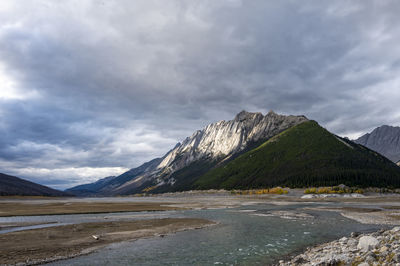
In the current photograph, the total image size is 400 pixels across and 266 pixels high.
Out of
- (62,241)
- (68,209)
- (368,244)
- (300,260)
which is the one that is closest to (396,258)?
(368,244)

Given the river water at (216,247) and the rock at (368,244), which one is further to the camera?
the river water at (216,247)

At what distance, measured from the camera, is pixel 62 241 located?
105 ft

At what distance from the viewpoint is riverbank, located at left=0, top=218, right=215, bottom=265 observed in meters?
25.0

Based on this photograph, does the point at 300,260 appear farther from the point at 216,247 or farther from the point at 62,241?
the point at 62,241

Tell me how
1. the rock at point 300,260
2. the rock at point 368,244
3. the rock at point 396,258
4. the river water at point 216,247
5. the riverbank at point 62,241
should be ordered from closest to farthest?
1. the rock at point 396,258
2. the rock at point 368,244
3. the rock at point 300,260
4. the river water at point 216,247
5. the riverbank at point 62,241

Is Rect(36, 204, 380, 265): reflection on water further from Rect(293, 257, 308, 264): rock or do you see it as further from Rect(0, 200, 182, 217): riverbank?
Rect(0, 200, 182, 217): riverbank

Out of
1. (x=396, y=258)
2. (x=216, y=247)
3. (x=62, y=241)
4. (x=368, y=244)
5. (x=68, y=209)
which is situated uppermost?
(x=396, y=258)

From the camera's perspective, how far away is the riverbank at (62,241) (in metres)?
25.0

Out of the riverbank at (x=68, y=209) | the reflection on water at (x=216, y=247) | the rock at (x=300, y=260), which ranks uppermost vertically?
the rock at (x=300, y=260)

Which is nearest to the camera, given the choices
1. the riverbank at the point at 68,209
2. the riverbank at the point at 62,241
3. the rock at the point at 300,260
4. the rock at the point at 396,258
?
the rock at the point at 396,258

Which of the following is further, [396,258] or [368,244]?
[368,244]

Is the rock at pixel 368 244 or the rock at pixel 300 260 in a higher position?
the rock at pixel 368 244

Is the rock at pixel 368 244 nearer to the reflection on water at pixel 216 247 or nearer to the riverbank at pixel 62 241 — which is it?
the reflection on water at pixel 216 247

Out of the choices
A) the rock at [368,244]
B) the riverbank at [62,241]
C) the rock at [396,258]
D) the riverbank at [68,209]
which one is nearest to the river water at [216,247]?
the riverbank at [62,241]
